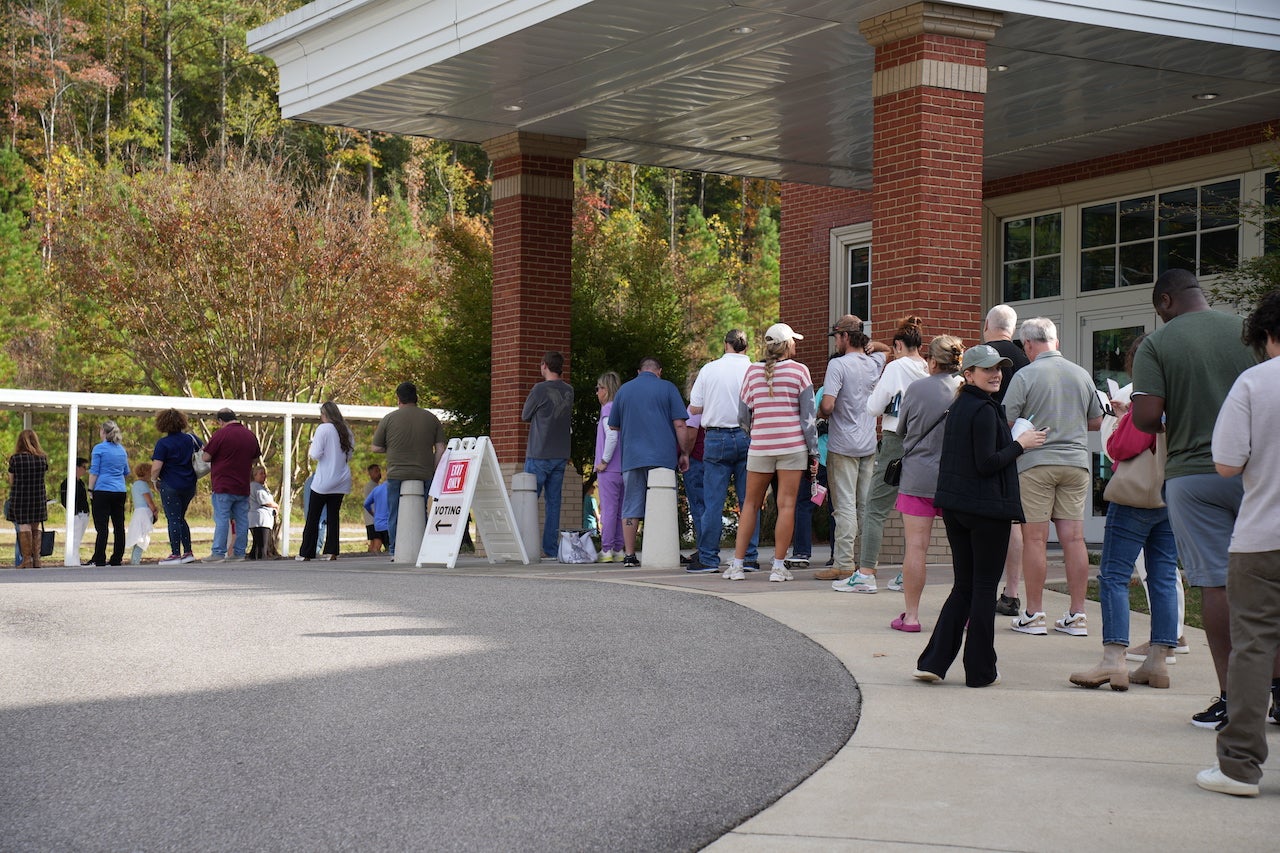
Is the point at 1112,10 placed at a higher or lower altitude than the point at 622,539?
higher

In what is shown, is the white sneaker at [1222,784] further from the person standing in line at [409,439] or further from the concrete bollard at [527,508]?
the person standing in line at [409,439]

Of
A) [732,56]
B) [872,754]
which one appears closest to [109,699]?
[872,754]

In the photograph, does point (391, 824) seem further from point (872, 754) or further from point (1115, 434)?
point (1115, 434)

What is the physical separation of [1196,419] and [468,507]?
8.98 meters

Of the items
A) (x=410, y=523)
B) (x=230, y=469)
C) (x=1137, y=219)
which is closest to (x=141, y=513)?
(x=230, y=469)

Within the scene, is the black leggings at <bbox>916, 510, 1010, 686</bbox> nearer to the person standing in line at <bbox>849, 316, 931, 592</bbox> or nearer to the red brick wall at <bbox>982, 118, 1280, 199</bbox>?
the person standing in line at <bbox>849, 316, 931, 592</bbox>

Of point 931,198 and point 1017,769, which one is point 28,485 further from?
point 1017,769

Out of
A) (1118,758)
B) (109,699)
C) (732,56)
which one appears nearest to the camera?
(1118,758)

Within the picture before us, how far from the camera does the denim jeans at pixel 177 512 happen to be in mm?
17703

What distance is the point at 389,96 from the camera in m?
16.0

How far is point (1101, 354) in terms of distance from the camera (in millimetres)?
18500

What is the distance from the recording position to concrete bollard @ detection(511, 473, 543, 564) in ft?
49.9

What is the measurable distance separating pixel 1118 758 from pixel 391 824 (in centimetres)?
274

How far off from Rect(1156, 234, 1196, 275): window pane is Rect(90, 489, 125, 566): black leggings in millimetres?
12407
